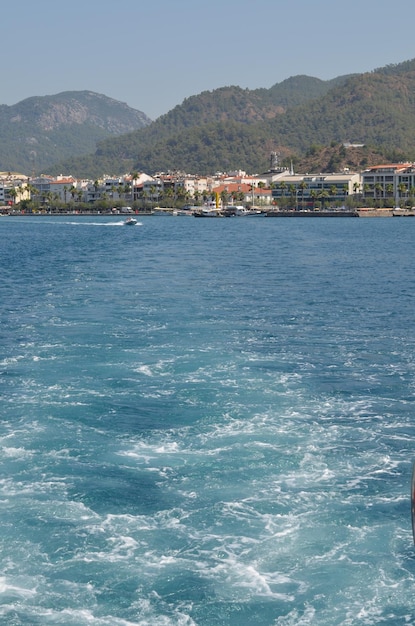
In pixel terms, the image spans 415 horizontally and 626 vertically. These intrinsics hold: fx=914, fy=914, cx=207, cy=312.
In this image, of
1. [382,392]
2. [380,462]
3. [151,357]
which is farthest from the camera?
[151,357]

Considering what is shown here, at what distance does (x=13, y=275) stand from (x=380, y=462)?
44938 millimetres

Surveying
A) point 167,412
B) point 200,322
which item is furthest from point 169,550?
point 200,322

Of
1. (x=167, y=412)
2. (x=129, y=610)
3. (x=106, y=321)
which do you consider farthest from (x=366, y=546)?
(x=106, y=321)

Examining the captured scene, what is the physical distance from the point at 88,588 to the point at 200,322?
23179mm

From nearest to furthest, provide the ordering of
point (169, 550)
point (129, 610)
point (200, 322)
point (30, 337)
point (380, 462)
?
point (129, 610) → point (169, 550) → point (380, 462) → point (30, 337) → point (200, 322)

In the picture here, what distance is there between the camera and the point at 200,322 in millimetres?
37094

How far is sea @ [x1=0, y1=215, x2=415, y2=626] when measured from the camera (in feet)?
46.6

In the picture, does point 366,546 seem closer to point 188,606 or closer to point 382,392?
point 188,606

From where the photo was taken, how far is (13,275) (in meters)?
61.0

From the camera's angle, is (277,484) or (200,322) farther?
(200,322)

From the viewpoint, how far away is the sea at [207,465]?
14203mm

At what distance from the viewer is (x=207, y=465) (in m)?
19.4

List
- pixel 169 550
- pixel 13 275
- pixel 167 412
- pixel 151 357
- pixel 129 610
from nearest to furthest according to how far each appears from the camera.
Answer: pixel 129 610 < pixel 169 550 < pixel 167 412 < pixel 151 357 < pixel 13 275

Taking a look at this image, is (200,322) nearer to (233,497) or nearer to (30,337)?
(30,337)
